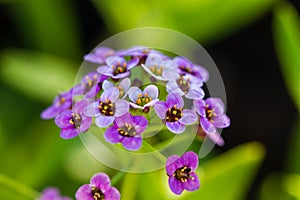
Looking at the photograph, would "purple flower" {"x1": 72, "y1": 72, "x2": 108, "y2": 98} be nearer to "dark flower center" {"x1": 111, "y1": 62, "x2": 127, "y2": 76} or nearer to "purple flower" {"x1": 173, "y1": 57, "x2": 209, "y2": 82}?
"dark flower center" {"x1": 111, "y1": 62, "x2": 127, "y2": 76}

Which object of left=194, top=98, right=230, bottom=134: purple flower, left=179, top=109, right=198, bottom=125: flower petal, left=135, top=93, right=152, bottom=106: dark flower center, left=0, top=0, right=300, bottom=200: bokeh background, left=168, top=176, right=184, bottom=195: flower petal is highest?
left=135, top=93, right=152, bottom=106: dark flower center

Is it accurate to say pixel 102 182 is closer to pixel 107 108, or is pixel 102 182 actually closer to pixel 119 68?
pixel 107 108

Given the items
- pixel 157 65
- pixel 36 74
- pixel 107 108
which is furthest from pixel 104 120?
pixel 36 74

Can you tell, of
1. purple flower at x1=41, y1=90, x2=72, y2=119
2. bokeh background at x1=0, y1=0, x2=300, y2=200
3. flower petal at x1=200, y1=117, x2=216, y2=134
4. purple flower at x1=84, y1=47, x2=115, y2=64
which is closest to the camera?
flower petal at x1=200, y1=117, x2=216, y2=134

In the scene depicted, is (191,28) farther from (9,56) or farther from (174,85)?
(174,85)

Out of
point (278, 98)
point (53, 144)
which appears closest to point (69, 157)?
point (53, 144)

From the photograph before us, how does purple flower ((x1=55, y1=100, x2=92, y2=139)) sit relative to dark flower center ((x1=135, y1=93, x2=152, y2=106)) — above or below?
below

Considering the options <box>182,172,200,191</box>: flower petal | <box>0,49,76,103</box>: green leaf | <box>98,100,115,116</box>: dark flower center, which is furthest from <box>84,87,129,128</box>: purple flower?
<box>0,49,76,103</box>: green leaf
